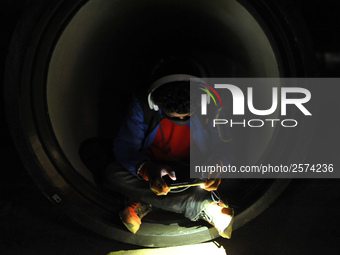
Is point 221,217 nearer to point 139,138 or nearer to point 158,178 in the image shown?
point 158,178

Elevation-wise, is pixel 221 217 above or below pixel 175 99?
below

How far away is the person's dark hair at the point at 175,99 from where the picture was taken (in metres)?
1.25

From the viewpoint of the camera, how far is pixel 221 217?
125 cm

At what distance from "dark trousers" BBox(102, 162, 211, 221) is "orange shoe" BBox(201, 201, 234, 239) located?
0.06 metres

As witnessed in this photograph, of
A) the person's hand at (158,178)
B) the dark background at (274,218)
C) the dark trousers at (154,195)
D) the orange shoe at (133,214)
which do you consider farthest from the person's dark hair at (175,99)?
the dark background at (274,218)

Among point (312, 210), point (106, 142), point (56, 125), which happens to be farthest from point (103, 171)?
point (312, 210)

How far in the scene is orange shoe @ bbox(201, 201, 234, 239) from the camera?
1.25 meters

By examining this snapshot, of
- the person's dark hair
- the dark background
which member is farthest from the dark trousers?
the person's dark hair

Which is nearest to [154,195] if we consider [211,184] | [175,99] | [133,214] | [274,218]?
[133,214]

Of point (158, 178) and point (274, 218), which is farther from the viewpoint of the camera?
point (274, 218)

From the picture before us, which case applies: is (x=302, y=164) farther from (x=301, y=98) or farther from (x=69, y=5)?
(x=69, y=5)

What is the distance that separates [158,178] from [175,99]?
0.34 meters

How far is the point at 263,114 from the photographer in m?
1.39

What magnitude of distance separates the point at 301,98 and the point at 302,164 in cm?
28
